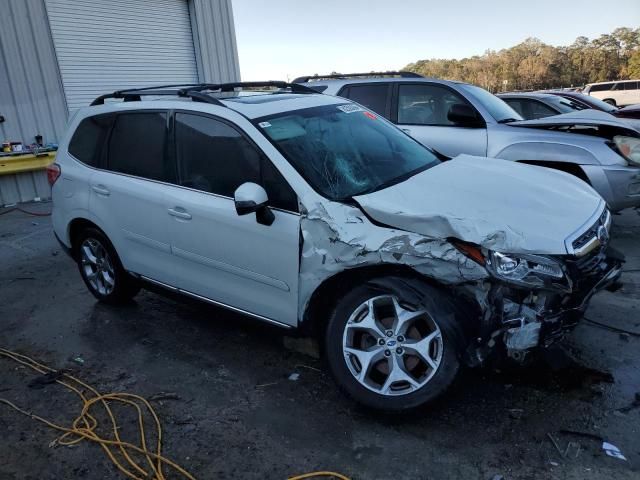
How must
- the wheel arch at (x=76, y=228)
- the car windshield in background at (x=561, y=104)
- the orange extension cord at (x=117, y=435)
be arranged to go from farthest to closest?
the car windshield in background at (x=561, y=104)
the wheel arch at (x=76, y=228)
the orange extension cord at (x=117, y=435)

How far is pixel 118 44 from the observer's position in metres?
10.8

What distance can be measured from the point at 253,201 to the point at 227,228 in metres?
0.46

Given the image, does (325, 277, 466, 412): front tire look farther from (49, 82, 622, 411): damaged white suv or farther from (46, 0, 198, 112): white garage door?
(46, 0, 198, 112): white garage door

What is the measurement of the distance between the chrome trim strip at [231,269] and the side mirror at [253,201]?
1.25ft

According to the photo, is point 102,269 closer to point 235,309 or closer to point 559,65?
point 235,309

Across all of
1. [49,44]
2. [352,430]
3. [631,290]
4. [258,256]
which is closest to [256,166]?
[258,256]

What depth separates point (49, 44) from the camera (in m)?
9.52

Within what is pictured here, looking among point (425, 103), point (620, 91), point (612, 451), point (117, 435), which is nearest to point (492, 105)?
point (425, 103)

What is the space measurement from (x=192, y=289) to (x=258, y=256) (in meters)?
0.79

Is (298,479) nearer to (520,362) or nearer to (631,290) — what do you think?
(520,362)

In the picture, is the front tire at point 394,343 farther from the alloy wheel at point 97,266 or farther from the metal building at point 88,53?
the metal building at point 88,53

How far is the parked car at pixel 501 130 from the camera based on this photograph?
5.27 m

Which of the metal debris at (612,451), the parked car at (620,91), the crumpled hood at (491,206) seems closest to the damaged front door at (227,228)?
the crumpled hood at (491,206)

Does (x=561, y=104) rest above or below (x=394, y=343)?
above
